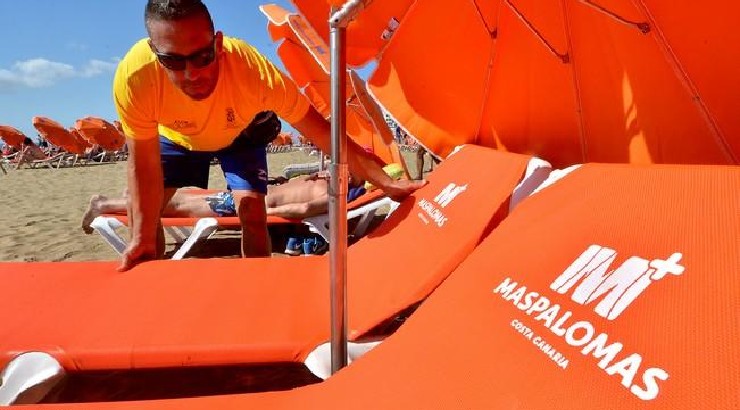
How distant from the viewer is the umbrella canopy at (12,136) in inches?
752

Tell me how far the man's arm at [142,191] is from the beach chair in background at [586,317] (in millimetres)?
1347

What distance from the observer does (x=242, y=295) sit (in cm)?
200

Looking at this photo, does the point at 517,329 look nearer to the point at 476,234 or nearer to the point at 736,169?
the point at 736,169

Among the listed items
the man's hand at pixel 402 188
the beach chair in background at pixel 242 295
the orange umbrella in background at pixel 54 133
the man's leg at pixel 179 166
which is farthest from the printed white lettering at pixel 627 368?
the orange umbrella in background at pixel 54 133

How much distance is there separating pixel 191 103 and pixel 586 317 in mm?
1922

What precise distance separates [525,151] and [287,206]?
1915mm

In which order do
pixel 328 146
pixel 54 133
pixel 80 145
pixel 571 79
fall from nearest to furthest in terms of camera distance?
pixel 328 146 → pixel 571 79 → pixel 54 133 → pixel 80 145

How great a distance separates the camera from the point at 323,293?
79.1 inches

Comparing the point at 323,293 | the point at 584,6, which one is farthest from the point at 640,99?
the point at 323,293

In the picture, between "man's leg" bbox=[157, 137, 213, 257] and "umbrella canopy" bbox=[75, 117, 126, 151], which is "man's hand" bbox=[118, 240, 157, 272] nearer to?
"man's leg" bbox=[157, 137, 213, 257]

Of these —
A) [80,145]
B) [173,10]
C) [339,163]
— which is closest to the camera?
[339,163]

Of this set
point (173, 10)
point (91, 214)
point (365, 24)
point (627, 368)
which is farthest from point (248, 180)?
point (627, 368)

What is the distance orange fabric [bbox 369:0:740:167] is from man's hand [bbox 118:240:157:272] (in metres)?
1.74

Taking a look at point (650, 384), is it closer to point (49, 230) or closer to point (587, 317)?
point (587, 317)
